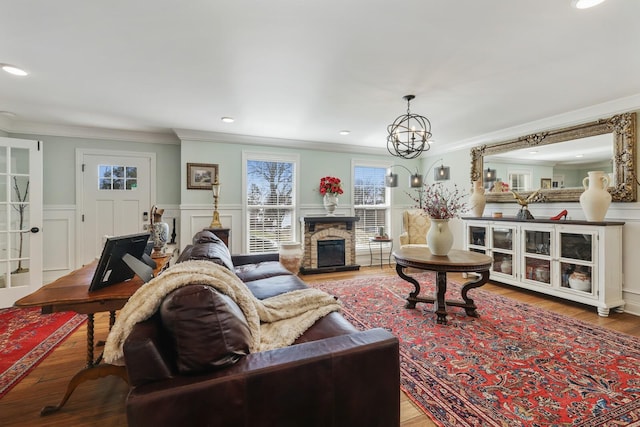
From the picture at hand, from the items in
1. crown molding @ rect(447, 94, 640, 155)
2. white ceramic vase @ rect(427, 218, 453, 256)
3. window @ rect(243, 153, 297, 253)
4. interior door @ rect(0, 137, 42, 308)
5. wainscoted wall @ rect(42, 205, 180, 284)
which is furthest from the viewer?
window @ rect(243, 153, 297, 253)

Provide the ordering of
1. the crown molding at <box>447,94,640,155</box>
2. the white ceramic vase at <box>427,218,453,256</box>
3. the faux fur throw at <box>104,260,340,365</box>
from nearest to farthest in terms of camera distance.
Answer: the faux fur throw at <box>104,260,340,365</box>
the white ceramic vase at <box>427,218,453,256</box>
the crown molding at <box>447,94,640,155</box>

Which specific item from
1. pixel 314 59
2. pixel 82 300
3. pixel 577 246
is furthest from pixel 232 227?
pixel 577 246

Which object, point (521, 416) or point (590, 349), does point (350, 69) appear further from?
point (590, 349)

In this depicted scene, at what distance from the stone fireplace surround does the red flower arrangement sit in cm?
48

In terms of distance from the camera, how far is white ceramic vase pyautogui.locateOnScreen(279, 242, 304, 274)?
15.1ft

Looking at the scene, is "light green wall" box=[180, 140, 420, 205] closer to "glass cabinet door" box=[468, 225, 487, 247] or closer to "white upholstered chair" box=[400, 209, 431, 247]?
"white upholstered chair" box=[400, 209, 431, 247]

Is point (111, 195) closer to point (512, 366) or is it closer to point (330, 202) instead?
point (330, 202)

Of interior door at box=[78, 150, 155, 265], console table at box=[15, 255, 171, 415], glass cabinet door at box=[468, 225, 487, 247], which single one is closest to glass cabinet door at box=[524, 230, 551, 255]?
glass cabinet door at box=[468, 225, 487, 247]

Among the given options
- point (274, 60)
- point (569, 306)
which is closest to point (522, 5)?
point (274, 60)

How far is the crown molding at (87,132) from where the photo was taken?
3910 millimetres

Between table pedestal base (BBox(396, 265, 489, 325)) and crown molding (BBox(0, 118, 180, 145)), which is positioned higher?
crown molding (BBox(0, 118, 180, 145))

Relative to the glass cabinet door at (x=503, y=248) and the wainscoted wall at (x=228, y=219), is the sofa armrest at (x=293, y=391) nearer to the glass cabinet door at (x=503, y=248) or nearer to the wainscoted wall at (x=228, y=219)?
the glass cabinet door at (x=503, y=248)

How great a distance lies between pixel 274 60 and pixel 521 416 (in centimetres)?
283

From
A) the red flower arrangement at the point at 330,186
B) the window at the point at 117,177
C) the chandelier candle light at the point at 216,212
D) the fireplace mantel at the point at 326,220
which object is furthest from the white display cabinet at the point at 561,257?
the window at the point at 117,177
